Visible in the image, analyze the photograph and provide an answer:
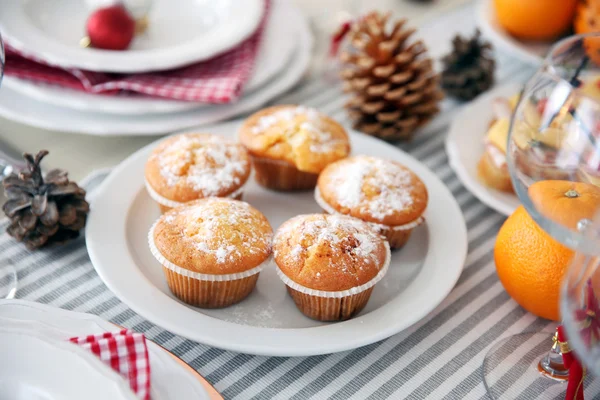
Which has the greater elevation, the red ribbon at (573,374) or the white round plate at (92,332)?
the white round plate at (92,332)

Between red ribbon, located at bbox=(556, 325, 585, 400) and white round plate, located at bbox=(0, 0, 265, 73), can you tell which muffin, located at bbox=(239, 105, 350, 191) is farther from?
red ribbon, located at bbox=(556, 325, 585, 400)

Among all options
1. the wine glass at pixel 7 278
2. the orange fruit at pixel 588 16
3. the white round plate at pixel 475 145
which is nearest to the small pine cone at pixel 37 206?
the wine glass at pixel 7 278

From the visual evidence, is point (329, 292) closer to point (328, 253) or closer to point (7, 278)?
point (328, 253)

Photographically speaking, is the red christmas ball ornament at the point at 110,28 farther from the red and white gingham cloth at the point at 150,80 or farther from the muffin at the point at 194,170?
the muffin at the point at 194,170

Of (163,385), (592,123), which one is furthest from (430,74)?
(163,385)

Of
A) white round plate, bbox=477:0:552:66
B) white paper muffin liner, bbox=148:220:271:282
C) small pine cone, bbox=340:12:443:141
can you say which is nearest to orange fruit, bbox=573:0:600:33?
white round plate, bbox=477:0:552:66

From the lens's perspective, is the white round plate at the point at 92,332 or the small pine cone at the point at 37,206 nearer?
the white round plate at the point at 92,332

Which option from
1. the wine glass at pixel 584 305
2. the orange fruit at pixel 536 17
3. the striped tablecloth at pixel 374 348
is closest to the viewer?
the wine glass at pixel 584 305
